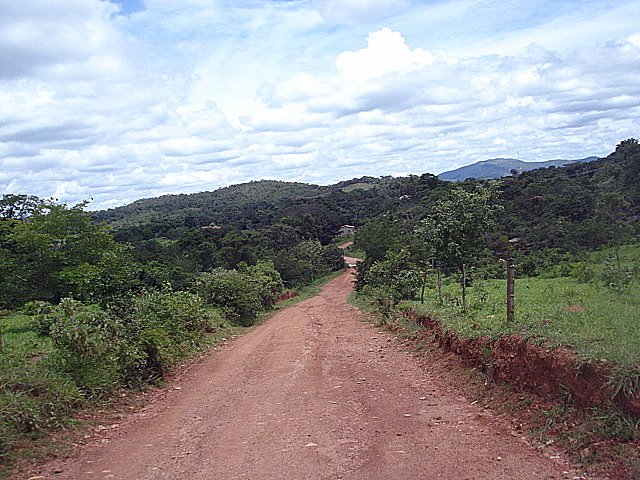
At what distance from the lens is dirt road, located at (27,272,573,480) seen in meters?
6.17

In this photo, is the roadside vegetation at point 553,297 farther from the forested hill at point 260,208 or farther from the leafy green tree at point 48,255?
the forested hill at point 260,208

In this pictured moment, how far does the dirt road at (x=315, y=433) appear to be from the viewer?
617 centimetres

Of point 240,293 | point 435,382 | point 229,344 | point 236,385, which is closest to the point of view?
point 435,382

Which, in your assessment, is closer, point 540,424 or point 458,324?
point 540,424

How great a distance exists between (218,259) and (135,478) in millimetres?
40034

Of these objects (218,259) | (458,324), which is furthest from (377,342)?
(218,259)

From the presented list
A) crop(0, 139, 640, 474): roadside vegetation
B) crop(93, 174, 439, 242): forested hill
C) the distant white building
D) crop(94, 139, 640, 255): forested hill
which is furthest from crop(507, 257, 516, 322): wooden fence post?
the distant white building

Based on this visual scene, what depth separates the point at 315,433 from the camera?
7.49 metres

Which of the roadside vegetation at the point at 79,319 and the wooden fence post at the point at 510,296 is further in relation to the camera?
the wooden fence post at the point at 510,296

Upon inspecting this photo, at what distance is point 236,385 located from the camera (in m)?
11.2

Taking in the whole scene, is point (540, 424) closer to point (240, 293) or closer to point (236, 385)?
point (236, 385)

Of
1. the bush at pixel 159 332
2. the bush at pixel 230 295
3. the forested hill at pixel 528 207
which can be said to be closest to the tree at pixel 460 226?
the forested hill at pixel 528 207

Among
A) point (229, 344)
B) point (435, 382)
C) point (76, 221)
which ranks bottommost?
point (229, 344)

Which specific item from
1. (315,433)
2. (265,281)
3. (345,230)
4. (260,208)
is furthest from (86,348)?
(260,208)
